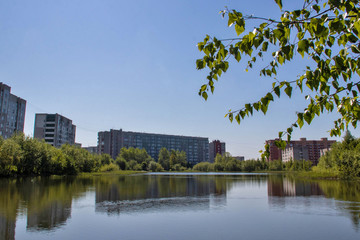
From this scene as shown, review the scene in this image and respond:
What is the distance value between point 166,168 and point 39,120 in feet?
204

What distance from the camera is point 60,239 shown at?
11.6 meters

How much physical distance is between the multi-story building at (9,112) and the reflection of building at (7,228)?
297 ft

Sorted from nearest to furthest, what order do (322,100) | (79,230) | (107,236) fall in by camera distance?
(322,100) < (107,236) < (79,230)

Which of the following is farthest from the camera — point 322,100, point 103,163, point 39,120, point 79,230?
point 39,120

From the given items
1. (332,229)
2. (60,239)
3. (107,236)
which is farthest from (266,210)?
(60,239)

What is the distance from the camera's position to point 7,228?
13008 mm

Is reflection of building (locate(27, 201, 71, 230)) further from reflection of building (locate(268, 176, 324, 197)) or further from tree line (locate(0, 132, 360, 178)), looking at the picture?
tree line (locate(0, 132, 360, 178))

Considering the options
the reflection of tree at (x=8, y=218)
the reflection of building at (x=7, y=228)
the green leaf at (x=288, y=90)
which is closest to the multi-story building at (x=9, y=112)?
the reflection of tree at (x=8, y=218)

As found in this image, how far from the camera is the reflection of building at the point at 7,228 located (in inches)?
466

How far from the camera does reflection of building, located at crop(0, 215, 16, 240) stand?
11.8m

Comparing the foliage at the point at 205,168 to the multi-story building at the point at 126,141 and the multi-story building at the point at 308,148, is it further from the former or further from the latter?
the multi-story building at the point at 308,148

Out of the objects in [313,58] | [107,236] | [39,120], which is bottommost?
[107,236]

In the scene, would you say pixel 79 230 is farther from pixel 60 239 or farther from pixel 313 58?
pixel 313 58

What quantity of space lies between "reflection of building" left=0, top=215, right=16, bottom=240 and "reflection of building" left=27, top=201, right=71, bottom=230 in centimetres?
70
